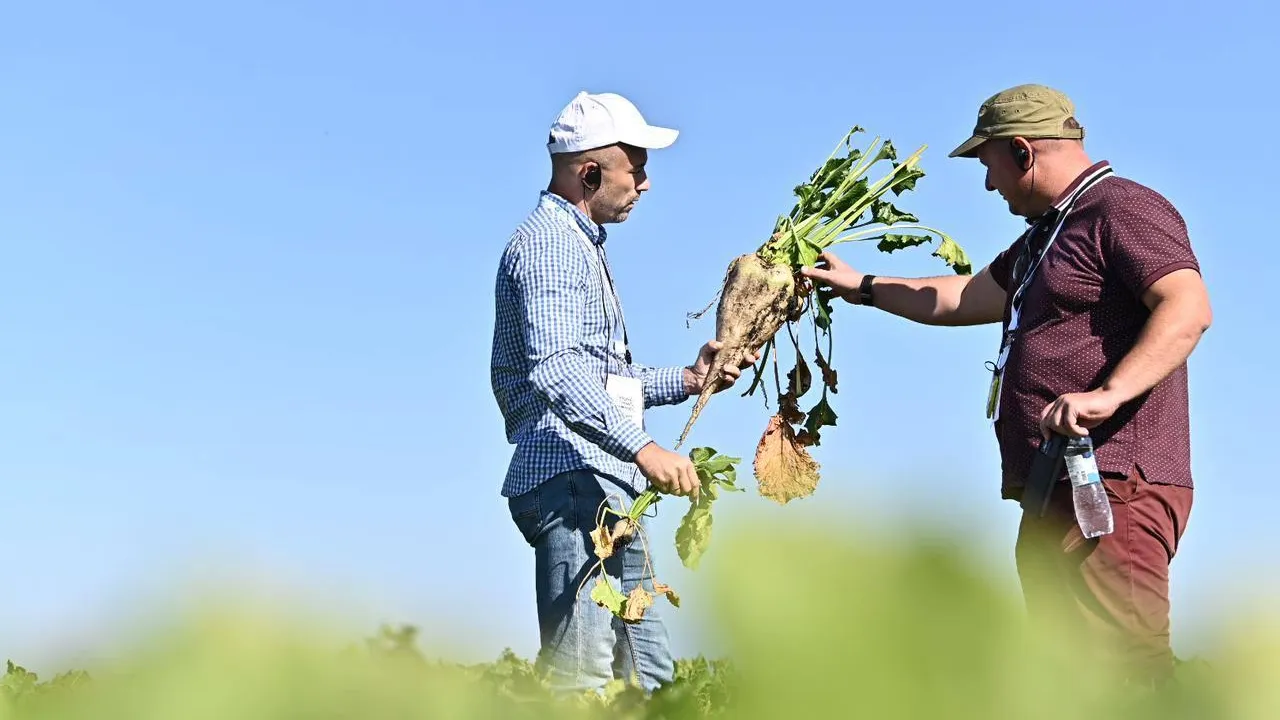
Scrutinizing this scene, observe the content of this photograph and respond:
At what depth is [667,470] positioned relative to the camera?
14.8ft

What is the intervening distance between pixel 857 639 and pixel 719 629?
0.09 metres

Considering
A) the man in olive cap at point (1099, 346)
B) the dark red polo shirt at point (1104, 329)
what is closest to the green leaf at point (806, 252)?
the man in olive cap at point (1099, 346)

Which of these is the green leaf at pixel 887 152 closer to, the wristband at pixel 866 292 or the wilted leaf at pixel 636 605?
the wristband at pixel 866 292

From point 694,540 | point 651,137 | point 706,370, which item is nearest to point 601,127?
point 651,137

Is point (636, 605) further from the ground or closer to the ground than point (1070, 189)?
closer to the ground

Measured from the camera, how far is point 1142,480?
4.43 m

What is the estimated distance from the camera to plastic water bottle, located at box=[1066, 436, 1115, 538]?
14.1 feet

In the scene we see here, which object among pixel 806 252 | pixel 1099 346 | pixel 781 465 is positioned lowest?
pixel 781 465

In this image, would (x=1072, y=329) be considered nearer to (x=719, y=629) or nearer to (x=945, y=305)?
(x=945, y=305)

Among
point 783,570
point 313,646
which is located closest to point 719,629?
point 783,570

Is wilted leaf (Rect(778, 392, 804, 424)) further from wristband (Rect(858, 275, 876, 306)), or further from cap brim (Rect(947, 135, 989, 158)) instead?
cap brim (Rect(947, 135, 989, 158))

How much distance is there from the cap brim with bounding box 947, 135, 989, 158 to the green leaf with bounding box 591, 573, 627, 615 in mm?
2139

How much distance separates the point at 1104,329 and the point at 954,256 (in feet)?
4.88

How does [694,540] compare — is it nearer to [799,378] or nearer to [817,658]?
[817,658]
